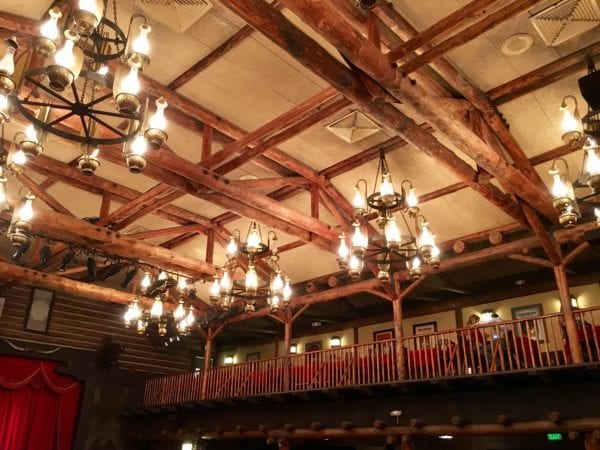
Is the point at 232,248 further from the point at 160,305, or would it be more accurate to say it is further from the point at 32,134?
the point at 32,134

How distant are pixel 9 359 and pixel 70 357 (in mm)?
1747

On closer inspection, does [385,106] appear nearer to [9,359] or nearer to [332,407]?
[332,407]

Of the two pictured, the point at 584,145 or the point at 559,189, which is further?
the point at 559,189

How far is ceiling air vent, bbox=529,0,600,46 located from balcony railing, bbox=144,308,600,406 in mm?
4642

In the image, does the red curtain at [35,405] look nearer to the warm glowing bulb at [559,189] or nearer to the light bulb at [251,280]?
the light bulb at [251,280]

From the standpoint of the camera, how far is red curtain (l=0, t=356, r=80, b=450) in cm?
1445

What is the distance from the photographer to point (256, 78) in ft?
27.8

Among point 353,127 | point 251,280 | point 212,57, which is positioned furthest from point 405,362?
point 212,57

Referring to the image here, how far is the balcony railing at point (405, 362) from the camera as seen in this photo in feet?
30.6

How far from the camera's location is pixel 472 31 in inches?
204

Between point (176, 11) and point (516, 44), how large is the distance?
492 centimetres

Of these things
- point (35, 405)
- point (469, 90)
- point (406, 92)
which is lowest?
point (35, 405)

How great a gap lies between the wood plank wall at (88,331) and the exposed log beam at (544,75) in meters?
14.7

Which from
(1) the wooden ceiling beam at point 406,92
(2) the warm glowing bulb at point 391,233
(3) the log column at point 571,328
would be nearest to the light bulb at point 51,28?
(1) the wooden ceiling beam at point 406,92
